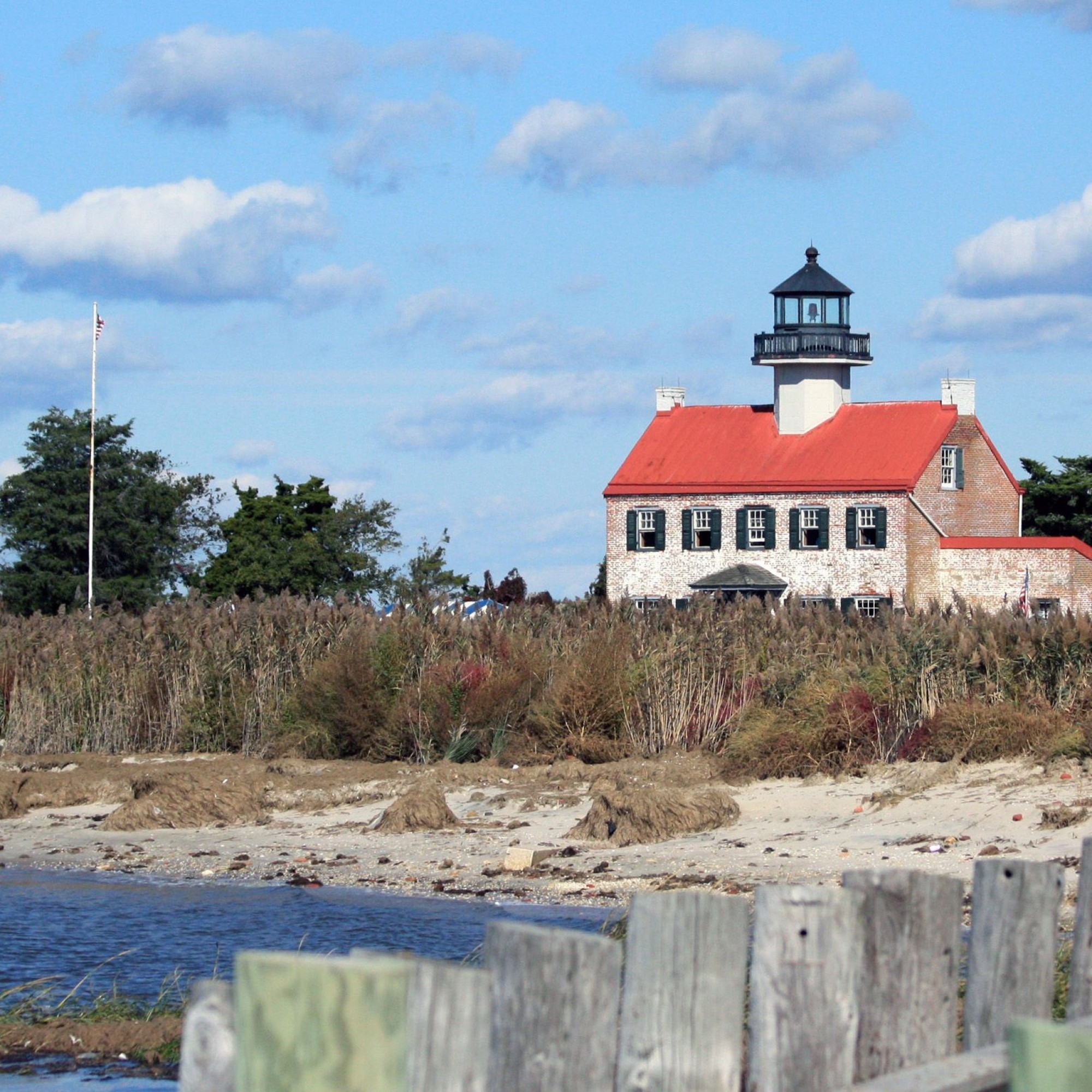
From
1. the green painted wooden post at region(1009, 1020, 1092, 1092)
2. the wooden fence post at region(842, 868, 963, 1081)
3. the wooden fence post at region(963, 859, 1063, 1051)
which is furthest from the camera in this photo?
the wooden fence post at region(963, 859, 1063, 1051)

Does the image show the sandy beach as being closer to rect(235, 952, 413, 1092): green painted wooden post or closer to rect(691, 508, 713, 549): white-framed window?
rect(235, 952, 413, 1092): green painted wooden post

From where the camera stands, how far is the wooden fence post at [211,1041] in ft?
8.66

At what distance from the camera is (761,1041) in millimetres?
3078

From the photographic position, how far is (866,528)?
187ft

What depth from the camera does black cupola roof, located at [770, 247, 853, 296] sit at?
62.6 meters

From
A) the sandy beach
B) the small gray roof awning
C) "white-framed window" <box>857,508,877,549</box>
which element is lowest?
the sandy beach

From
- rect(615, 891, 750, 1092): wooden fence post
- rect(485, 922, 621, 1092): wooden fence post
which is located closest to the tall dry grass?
rect(615, 891, 750, 1092): wooden fence post

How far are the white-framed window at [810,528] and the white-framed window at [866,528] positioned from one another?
1.41 metres

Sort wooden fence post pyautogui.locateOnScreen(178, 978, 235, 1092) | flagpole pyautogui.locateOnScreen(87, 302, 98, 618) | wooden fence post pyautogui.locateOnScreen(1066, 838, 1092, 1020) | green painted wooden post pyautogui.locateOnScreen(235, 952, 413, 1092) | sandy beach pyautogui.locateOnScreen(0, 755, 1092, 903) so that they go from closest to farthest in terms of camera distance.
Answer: green painted wooden post pyautogui.locateOnScreen(235, 952, 413, 1092)
wooden fence post pyautogui.locateOnScreen(178, 978, 235, 1092)
wooden fence post pyautogui.locateOnScreen(1066, 838, 1092, 1020)
sandy beach pyautogui.locateOnScreen(0, 755, 1092, 903)
flagpole pyautogui.locateOnScreen(87, 302, 98, 618)

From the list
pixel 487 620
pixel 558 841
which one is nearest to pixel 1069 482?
pixel 487 620

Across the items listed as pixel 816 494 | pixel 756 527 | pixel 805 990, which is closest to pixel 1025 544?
pixel 816 494

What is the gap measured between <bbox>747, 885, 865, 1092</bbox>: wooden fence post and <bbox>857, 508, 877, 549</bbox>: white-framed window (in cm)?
5460

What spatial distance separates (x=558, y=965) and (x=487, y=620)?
19169 mm

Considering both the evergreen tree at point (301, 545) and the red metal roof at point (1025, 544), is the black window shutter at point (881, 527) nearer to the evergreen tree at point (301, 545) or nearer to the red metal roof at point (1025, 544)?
the red metal roof at point (1025, 544)
